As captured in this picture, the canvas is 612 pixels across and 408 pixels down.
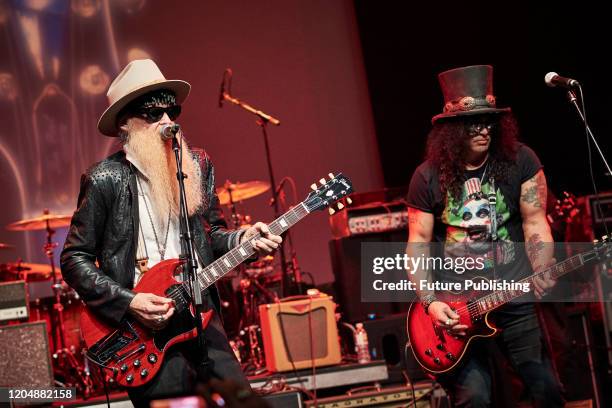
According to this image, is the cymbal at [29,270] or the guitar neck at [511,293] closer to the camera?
the guitar neck at [511,293]

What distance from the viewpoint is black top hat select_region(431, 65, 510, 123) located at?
4930 mm

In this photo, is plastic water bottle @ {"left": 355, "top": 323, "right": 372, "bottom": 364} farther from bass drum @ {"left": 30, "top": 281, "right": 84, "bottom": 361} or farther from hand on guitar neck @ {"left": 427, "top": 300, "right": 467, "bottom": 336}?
bass drum @ {"left": 30, "top": 281, "right": 84, "bottom": 361}

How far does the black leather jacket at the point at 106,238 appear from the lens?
416 centimetres

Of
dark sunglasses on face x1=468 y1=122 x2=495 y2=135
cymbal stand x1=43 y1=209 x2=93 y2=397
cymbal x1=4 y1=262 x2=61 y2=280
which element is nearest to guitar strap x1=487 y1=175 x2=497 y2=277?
dark sunglasses on face x1=468 y1=122 x2=495 y2=135

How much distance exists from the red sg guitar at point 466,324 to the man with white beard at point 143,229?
1189 millimetres

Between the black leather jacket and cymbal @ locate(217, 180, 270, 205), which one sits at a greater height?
cymbal @ locate(217, 180, 270, 205)

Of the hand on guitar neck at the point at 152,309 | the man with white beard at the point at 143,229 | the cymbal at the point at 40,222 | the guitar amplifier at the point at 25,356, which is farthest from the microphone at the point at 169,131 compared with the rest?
the cymbal at the point at 40,222

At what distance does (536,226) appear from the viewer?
4746 millimetres

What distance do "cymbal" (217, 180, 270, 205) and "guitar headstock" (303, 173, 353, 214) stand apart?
12.7 feet

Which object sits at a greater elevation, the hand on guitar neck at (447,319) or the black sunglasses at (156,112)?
the black sunglasses at (156,112)

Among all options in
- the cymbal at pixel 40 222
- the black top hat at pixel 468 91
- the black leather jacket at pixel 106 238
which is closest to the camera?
the black leather jacket at pixel 106 238

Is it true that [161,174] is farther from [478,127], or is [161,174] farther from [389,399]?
[389,399]

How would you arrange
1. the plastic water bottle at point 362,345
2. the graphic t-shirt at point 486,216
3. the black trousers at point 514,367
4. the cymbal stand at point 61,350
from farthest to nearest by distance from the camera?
the cymbal stand at point 61,350 → the plastic water bottle at point 362,345 → the graphic t-shirt at point 486,216 → the black trousers at point 514,367

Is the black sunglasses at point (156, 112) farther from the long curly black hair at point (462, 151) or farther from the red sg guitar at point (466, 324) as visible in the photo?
the red sg guitar at point (466, 324)
